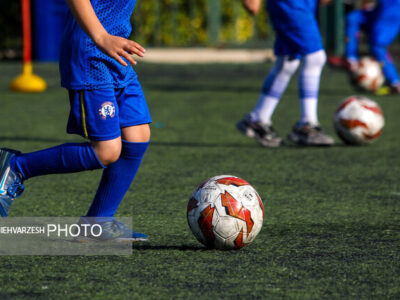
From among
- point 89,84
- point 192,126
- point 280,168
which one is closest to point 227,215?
point 89,84

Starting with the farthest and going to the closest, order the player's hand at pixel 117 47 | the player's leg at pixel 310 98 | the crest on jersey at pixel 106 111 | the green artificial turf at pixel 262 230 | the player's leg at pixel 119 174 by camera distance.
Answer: the player's leg at pixel 310 98 → the player's leg at pixel 119 174 → the crest on jersey at pixel 106 111 → the player's hand at pixel 117 47 → the green artificial turf at pixel 262 230

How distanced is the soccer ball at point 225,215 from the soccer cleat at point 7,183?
79 cm

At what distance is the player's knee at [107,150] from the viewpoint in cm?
365

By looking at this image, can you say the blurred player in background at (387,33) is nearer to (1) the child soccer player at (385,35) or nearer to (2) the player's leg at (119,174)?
(1) the child soccer player at (385,35)

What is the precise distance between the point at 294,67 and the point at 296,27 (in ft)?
1.35

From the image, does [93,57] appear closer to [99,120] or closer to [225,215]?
[99,120]

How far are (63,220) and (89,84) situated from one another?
96 cm

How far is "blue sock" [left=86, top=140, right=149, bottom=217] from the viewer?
3.81 m

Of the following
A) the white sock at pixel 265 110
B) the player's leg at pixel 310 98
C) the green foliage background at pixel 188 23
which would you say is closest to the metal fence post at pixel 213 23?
the green foliage background at pixel 188 23

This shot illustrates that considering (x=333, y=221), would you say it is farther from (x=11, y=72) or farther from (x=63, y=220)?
(x=11, y=72)

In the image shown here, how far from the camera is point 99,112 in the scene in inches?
141

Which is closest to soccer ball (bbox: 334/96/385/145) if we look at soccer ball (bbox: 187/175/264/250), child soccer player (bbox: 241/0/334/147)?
child soccer player (bbox: 241/0/334/147)

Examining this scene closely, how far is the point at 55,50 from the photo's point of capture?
54.7 feet

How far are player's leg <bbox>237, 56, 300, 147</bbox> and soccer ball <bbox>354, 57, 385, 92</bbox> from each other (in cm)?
465
